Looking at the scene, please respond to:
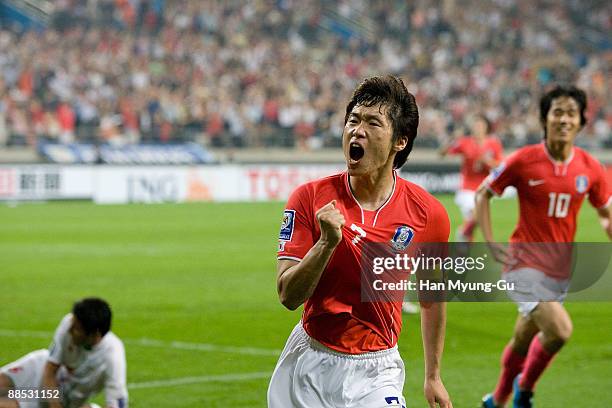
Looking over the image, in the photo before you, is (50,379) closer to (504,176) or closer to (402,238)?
(402,238)

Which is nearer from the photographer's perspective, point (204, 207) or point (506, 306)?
point (506, 306)

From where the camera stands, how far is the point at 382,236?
4.28 metres

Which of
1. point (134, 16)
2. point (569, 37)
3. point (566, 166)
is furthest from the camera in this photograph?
point (569, 37)

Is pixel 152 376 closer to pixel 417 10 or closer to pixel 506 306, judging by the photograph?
pixel 506 306

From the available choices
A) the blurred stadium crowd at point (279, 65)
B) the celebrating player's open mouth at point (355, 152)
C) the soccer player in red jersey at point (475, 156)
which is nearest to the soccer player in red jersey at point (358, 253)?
the celebrating player's open mouth at point (355, 152)

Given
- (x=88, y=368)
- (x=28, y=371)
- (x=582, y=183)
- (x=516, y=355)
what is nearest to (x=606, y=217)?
(x=582, y=183)

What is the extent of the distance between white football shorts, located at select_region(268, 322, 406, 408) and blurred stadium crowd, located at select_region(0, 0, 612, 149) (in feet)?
84.0

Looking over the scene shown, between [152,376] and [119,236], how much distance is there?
12.0 m

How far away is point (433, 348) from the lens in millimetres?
4441

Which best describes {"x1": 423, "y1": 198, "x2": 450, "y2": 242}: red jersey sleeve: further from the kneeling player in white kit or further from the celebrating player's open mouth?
the kneeling player in white kit

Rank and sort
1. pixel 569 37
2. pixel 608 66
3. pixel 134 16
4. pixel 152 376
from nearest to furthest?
pixel 152 376, pixel 134 16, pixel 608 66, pixel 569 37

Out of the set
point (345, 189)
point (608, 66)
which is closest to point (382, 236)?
point (345, 189)

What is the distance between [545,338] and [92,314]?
306 cm

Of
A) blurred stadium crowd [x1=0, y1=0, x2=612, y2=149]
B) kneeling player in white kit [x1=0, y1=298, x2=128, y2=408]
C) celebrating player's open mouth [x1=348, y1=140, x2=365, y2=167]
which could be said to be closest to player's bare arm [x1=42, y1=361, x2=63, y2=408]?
kneeling player in white kit [x1=0, y1=298, x2=128, y2=408]
